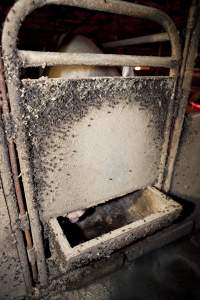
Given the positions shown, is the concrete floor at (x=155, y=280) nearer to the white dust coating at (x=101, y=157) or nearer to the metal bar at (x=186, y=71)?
the white dust coating at (x=101, y=157)

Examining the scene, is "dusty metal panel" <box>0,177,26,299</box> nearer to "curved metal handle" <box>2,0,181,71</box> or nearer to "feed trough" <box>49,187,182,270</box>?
"feed trough" <box>49,187,182,270</box>

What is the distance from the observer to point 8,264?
5.30 ft

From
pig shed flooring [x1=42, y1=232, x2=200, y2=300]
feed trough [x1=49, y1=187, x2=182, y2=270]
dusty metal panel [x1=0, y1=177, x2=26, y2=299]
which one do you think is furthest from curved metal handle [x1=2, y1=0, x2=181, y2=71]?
pig shed flooring [x1=42, y1=232, x2=200, y2=300]

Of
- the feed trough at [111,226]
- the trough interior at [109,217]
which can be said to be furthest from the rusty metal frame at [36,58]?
the trough interior at [109,217]

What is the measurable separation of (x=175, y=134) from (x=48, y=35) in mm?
3312

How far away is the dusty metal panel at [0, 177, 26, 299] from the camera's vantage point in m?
1.44

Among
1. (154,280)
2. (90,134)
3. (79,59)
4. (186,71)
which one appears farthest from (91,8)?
(154,280)

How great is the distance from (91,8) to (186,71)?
0.92 meters

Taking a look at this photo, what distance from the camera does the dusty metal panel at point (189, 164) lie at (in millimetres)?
A: 2069

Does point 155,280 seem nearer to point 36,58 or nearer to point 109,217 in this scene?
point 109,217

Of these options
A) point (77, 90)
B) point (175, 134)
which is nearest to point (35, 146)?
point (77, 90)

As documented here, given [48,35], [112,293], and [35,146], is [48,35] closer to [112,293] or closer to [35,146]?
[35,146]

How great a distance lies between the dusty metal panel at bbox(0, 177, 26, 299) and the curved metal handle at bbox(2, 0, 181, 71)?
2.69 ft

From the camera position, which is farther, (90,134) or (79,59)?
(90,134)
